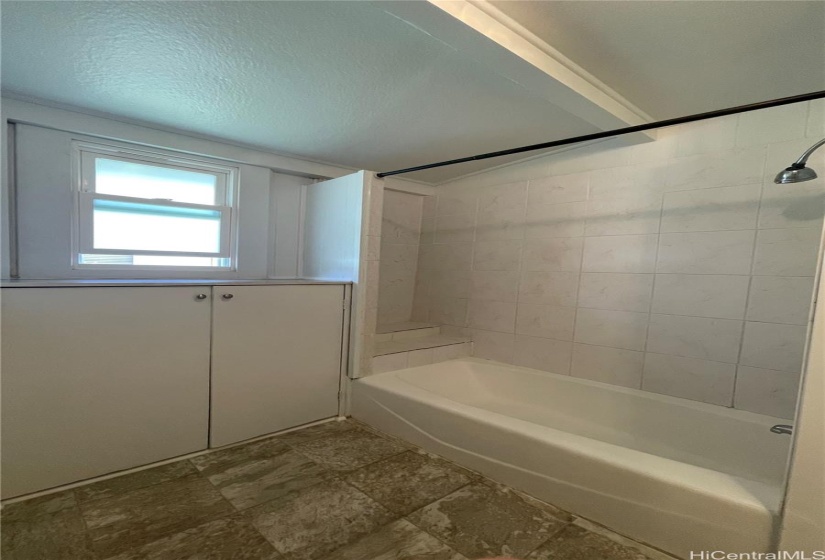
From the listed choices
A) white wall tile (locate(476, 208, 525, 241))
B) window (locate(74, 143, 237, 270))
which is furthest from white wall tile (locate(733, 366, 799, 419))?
window (locate(74, 143, 237, 270))

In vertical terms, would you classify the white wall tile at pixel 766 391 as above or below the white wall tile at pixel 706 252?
below

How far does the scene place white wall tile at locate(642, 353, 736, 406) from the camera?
1.98 m

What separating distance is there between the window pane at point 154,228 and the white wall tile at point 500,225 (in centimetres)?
202

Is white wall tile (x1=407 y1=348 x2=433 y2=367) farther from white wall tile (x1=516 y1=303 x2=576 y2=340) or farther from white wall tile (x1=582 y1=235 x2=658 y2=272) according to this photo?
white wall tile (x1=582 y1=235 x2=658 y2=272)

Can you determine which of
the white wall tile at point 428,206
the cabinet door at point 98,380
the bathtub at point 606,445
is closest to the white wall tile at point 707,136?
the bathtub at point 606,445

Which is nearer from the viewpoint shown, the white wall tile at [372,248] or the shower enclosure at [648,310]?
the shower enclosure at [648,310]

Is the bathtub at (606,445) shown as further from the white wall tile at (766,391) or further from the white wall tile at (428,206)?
the white wall tile at (428,206)

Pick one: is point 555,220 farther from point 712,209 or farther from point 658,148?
point 712,209

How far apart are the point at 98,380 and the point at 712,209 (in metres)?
3.17

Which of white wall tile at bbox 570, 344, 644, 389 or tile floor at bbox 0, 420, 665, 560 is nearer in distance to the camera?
tile floor at bbox 0, 420, 665, 560

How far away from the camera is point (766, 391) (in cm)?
186

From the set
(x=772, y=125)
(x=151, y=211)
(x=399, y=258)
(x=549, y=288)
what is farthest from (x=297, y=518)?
(x=772, y=125)

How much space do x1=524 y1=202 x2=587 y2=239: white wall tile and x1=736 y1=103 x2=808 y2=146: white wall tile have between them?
856 mm

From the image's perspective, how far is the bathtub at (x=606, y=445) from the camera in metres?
1.23
